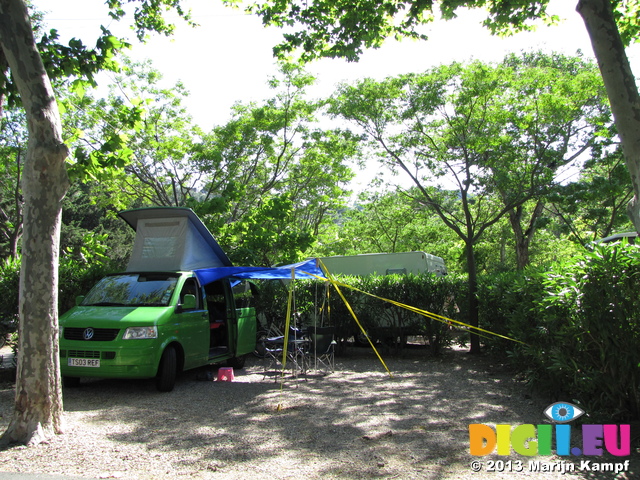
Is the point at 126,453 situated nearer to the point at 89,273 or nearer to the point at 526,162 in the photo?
the point at 89,273

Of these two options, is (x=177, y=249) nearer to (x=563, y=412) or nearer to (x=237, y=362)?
(x=237, y=362)

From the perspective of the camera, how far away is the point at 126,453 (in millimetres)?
4820

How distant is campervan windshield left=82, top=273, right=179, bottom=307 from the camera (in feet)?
26.8

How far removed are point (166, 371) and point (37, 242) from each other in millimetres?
3343

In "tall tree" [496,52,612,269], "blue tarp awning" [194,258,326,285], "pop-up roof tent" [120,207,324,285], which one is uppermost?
"tall tree" [496,52,612,269]

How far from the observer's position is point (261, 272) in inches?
369

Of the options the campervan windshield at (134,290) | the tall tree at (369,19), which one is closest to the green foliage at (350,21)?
the tall tree at (369,19)

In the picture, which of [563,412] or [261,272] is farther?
[261,272]

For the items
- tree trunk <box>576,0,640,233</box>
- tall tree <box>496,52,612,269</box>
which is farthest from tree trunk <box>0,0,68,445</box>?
tall tree <box>496,52,612,269</box>

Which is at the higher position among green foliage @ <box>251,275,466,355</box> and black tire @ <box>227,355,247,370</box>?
green foliage @ <box>251,275,466,355</box>

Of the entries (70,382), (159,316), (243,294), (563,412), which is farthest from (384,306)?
(70,382)

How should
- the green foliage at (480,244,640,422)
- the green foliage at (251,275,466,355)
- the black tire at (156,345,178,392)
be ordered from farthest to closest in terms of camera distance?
the green foliage at (251,275,466,355) < the black tire at (156,345,178,392) < the green foliage at (480,244,640,422)

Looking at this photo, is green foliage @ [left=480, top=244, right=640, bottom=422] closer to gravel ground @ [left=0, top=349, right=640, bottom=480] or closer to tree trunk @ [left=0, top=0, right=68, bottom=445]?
gravel ground @ [left=0, top=349, right=640, bottom=480]

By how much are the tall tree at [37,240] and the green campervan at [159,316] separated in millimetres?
2052
